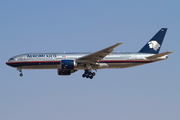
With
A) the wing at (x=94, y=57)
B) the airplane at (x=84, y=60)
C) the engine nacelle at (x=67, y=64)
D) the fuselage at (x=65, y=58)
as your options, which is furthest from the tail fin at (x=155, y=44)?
the engine nacelle at (x=67, y=64)

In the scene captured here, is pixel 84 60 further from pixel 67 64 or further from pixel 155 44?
pixel 155 44

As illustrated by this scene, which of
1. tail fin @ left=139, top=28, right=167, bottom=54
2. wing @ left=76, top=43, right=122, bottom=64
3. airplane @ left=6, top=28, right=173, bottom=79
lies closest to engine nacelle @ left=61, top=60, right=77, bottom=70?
airplane @ left=6, top=28, right=173, bottom=79

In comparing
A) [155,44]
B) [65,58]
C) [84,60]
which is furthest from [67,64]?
[155,44]

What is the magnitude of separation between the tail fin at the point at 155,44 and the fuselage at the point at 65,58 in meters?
2.54

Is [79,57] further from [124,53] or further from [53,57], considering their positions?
[124,53]

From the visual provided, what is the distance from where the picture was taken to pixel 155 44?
46000 mm

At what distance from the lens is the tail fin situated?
1785 inches

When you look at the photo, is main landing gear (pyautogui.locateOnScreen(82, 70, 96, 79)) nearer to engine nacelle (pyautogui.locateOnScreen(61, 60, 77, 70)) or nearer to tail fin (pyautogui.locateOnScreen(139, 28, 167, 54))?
engine nacelle (pyautogui.locateOnScreen(61, 60, 77, 70))

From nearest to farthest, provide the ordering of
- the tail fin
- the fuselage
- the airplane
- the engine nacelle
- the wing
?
the wing
the engine nacelle
the airplane
the fuselage
the tail fin

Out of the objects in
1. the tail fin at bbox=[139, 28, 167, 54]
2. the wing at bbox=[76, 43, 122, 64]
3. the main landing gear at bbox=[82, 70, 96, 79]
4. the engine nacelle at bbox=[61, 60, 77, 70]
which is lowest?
the main landing gear at bbox=[82, 70, 96, 79]

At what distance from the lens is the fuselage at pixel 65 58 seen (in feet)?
138

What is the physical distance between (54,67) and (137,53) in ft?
38.8

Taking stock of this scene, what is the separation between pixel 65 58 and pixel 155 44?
45.5 ft

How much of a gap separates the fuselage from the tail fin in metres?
2.54
